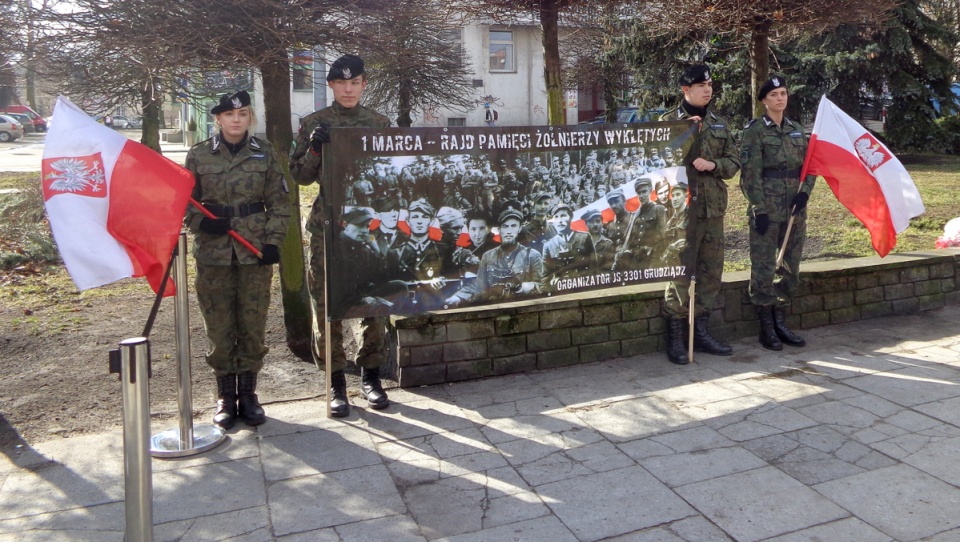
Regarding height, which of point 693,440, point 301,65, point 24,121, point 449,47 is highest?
point 24,121

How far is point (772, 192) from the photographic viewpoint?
19.4 ft

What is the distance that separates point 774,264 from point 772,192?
20.9 inches

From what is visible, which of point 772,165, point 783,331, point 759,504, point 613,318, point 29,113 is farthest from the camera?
point 29,113

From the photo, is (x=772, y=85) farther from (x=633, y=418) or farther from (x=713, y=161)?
(x=633, y=418)

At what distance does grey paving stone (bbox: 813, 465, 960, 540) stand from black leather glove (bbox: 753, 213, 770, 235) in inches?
88.6

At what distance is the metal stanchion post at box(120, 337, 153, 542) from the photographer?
2.84 m

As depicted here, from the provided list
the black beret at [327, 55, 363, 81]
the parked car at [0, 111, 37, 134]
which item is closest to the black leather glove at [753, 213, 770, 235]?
the black beret at [327, 55, 363, 81]

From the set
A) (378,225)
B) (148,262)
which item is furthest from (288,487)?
(378,225)

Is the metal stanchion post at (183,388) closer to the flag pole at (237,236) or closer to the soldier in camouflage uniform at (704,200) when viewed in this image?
the flag pole at (237,236)

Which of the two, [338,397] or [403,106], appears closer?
[338,397]

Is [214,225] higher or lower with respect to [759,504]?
higher

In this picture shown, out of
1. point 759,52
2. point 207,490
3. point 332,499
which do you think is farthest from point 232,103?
point 759,52

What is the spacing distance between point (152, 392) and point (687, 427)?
10.9 feet

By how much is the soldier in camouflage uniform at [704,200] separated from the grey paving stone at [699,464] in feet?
5.11
